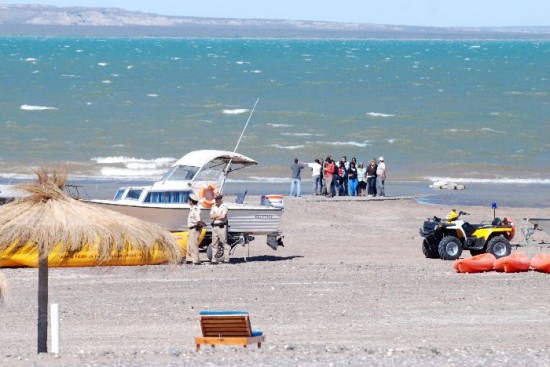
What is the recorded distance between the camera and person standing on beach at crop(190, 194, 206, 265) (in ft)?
75.6

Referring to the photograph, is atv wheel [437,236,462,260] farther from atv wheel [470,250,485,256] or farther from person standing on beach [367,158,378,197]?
person standing on beach [367,158,378,197]

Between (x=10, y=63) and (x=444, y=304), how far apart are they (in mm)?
109918

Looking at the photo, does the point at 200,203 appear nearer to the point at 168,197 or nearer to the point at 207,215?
the point at 207,215

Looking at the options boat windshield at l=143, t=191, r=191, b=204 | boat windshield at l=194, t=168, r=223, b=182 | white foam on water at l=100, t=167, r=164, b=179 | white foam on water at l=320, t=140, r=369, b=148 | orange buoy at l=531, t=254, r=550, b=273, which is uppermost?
white foam on water at l=320, t=140, r=369, b=148

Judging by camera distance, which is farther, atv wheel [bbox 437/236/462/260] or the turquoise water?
the turquoise water

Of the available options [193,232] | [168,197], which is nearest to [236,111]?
[168,197]

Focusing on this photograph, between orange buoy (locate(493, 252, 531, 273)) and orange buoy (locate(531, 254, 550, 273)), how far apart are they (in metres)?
0.11

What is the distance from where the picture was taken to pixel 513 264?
21953 millimetres

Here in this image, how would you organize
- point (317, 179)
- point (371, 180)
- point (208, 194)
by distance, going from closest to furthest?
point (208, 194)
point (371, 180)
point (317, 179)

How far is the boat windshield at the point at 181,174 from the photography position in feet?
83.3

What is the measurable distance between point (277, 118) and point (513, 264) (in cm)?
4874

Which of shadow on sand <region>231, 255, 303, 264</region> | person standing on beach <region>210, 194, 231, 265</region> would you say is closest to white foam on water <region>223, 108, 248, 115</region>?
shadow on sand <region>231, 255, 303, 264</region>

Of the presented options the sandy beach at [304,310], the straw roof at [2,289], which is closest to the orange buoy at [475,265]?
the sandy beach at [304,310]

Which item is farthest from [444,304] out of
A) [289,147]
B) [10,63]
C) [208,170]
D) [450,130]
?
[10,63]
